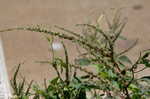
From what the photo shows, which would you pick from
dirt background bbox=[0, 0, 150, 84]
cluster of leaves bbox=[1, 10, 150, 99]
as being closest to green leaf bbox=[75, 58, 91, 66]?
cluster of leaves bbox=[1, 10, 150, 99]

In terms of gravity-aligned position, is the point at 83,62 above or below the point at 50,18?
below

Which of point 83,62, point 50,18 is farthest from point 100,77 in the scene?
point 50,18

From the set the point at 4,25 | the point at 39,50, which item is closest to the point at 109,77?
the point at 39,50

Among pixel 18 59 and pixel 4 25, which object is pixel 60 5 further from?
pixel 18 59

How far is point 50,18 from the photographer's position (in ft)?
8.98

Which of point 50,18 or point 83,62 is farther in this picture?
point 50,18

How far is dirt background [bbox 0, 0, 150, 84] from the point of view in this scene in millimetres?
2488

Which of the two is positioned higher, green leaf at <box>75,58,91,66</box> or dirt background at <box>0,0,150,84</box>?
dirt background at <box>0,0,150,84</box>

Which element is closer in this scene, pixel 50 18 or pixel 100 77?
pixel 100 77

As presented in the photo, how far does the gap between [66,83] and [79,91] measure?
1.1 inches

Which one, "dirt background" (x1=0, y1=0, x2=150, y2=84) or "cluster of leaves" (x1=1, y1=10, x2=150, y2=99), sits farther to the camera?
"dirt background" (x1=0, y1=0, x2=150, y2=84)

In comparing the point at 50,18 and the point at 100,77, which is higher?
the point at 50,18

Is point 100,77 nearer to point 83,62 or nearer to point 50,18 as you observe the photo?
point 83,62

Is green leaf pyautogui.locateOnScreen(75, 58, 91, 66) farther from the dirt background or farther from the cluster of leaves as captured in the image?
the dirt background
